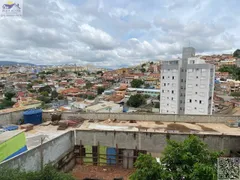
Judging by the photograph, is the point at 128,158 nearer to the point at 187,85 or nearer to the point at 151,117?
the point at 151,117

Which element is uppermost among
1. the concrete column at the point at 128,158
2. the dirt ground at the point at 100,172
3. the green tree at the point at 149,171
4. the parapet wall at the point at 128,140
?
the green tree at the point at 149,171

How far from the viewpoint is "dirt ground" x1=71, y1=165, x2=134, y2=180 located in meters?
9.34

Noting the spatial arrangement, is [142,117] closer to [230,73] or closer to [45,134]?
Answer: [45,134]

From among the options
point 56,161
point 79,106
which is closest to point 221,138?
point 56,161

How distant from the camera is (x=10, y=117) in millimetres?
11812

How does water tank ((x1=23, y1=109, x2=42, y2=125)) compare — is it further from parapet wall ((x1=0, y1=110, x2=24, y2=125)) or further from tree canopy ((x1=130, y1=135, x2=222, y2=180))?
tree canopy ((x1=130, y1=135, x2=222, y2=180))

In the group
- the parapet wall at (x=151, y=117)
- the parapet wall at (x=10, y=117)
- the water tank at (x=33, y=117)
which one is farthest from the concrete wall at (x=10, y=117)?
the water tank at (x=33, y=117)

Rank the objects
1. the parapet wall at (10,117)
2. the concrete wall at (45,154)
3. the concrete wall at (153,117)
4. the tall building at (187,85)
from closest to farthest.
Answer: the concrete wall at (45,154), the parapet wall at (10,117), the concrete wall at (153,117), the tall building at (187,85)

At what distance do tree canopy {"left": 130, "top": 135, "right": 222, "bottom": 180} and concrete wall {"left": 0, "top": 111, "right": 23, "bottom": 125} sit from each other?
34.8ft

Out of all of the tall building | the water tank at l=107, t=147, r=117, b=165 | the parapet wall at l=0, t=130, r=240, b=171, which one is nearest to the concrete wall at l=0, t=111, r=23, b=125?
the parapet wall at l=0, t=130, r=240, b=171

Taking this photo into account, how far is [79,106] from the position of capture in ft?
104

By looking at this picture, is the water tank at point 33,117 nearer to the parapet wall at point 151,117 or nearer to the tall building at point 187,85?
the parapet wall at point 151,117

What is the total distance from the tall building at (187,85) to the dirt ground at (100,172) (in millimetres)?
19930

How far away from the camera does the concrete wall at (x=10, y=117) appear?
37.4 ft
